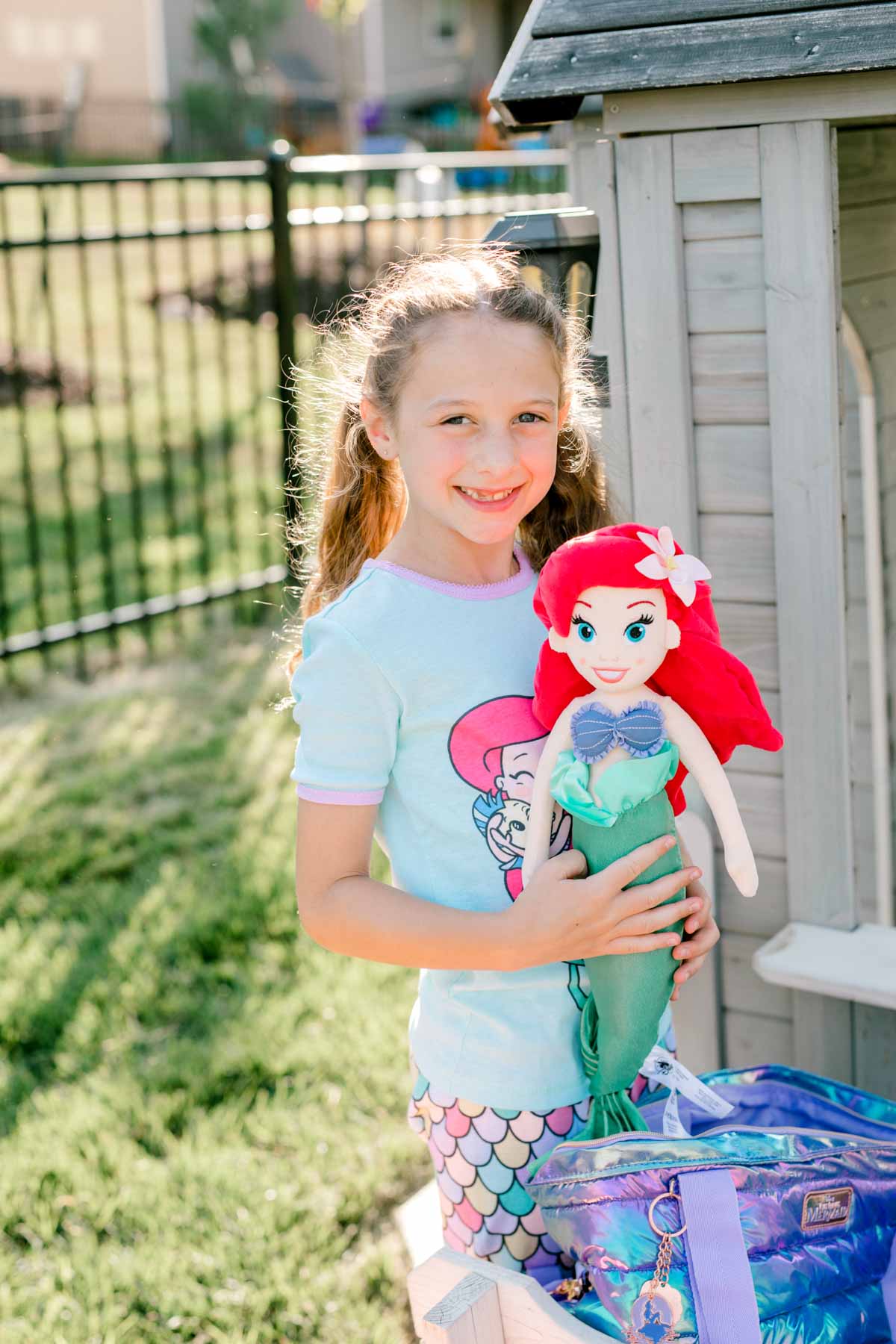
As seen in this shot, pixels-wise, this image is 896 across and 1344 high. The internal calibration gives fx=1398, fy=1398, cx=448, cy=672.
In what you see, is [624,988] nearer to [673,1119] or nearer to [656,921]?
[656,921]

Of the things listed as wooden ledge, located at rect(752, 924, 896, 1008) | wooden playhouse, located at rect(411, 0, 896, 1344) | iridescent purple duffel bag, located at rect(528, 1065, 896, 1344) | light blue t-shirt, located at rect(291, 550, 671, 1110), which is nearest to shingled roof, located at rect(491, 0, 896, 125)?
wooden playhouse, located at rect(411, 0, 896, 1344)

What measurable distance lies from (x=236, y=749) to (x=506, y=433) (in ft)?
11.3

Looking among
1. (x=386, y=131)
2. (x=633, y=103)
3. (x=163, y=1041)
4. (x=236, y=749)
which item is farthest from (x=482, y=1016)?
(x=386, y=131)

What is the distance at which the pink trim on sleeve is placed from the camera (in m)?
1.62

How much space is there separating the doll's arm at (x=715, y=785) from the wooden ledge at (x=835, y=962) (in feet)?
1.70

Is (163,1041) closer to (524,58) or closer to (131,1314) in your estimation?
(131,1314)

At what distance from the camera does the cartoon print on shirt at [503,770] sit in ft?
5.46

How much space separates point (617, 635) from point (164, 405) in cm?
473

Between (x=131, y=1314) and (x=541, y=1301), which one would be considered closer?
(x=541, y=1301)

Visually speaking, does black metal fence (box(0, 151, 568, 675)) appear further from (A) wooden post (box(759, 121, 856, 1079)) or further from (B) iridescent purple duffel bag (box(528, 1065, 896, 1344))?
(B) iridescent purple duffel bag (box(528, 1065, 896, 1344))

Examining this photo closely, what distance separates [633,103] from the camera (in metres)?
2.06

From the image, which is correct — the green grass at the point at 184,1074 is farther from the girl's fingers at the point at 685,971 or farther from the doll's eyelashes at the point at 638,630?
the doll's eyelashes at the point at 638,630

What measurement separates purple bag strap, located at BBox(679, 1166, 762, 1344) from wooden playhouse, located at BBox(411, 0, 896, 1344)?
578 mm

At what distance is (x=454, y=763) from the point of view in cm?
166
